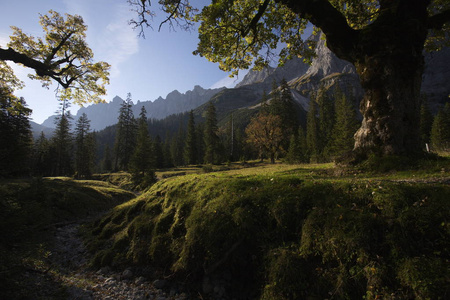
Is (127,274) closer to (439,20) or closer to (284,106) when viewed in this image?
(439,20)

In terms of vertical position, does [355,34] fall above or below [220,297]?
above

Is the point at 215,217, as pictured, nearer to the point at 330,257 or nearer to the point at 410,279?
the point at 330,257

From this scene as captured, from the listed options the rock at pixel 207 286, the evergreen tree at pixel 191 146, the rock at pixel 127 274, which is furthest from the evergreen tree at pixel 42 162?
the rock at pixel 207 286

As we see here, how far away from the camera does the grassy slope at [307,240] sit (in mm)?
2805

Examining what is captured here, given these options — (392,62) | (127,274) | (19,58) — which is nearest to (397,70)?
(392,62)

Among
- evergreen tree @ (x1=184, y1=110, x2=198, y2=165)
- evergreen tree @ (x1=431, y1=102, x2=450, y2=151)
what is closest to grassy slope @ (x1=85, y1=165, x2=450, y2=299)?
evergreen tree @ (x1=184, y1=110, x2=198, y2=165)

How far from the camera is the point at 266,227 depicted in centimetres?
444

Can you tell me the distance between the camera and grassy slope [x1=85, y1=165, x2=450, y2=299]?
2805 mm

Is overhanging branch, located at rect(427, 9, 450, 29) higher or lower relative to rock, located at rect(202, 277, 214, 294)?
higher

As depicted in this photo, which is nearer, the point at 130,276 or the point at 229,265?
the point at 229,265

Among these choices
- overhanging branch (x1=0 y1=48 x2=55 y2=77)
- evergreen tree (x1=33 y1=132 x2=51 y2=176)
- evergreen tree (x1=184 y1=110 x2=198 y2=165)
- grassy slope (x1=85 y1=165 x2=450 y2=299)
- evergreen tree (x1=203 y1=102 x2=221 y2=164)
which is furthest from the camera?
evergreen tree (x1=184 y1=110 x2=198 y2=165)

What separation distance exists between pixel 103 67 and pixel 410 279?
1662 cm

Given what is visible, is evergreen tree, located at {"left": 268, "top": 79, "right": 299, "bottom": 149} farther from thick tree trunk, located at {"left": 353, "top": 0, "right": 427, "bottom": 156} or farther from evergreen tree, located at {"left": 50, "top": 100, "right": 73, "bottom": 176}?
evergreen tree, located at {"left": 50, "top": 100, "right": 73, "bottom": 176}

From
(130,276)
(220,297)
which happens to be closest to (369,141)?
(220,297)
